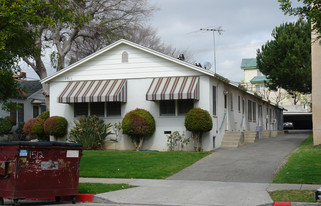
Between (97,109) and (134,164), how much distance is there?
7.49 m

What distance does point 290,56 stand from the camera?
1298 inches

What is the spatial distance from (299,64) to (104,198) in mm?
26230

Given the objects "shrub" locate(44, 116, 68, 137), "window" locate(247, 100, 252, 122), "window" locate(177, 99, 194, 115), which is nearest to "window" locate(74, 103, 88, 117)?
"shrub" locate(44, 116, 68, 137)

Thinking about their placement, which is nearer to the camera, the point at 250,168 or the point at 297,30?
the point at 250,168

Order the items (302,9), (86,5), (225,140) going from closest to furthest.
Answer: (302,9)
(225,140)
(86,5)

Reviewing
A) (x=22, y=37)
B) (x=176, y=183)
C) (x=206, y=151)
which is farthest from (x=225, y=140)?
(x=22, y=37)

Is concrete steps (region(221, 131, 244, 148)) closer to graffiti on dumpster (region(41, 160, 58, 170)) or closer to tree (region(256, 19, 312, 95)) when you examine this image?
tree (region(256, 19, 312, 95))

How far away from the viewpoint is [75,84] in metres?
23.0

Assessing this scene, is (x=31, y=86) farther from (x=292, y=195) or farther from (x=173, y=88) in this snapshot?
(x=292, y=195)

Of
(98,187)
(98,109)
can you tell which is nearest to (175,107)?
(98,109)

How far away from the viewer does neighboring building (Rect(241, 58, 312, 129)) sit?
194ft

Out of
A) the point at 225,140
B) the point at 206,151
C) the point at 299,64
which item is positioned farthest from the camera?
the point at 299,64

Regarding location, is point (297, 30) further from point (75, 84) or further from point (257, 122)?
point (75, 84)

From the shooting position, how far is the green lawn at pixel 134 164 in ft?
47.3
